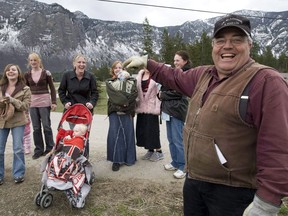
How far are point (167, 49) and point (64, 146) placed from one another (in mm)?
51314

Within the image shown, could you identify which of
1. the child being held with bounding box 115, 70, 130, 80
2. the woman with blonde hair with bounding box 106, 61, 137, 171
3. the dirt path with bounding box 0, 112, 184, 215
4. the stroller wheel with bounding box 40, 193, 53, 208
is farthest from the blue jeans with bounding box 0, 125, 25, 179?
the child being held with bounding box 115, 70, 130, 80

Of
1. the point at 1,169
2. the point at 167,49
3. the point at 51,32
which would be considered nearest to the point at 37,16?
the point at 51,32

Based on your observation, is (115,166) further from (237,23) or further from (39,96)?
(237,23)

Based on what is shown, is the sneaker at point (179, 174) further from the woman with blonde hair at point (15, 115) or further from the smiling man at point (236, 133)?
the smiling man at point (236, 133)

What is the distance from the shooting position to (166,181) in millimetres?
4465

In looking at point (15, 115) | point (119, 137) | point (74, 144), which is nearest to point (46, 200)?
point (74, 144)

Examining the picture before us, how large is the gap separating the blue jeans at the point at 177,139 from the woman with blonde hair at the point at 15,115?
85.1 inches

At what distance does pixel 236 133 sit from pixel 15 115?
11.7 ft

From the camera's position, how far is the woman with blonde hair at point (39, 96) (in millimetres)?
5449

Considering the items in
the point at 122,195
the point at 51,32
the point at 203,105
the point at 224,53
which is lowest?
the point at 122,195

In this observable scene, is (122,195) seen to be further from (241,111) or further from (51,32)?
(51,32)

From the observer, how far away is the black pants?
187cm

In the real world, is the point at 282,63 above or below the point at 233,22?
below

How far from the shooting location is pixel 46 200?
12.2 ft
